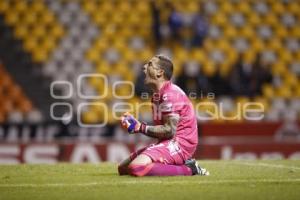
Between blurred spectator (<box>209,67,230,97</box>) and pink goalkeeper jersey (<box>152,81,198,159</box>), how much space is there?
9.20m

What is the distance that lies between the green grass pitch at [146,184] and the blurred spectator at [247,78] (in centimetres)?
810

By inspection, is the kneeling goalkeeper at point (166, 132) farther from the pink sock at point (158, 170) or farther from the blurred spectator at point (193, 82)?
the blurred spectator at point (193, 82)

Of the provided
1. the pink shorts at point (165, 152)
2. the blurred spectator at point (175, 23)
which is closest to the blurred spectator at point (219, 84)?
the blurred spectator at point (175, 23)

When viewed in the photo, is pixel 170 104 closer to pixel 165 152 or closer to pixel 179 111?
pixel 179 111

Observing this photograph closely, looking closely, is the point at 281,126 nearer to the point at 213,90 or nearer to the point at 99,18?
the point at 213,90

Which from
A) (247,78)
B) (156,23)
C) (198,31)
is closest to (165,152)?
(247,78)

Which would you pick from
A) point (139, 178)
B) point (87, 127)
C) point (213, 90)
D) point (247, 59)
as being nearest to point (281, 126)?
point (213, 90)

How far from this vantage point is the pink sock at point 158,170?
859 cm

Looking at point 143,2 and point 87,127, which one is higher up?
point 143,2

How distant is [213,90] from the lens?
18.0m

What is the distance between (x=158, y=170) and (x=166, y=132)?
0.47 metres

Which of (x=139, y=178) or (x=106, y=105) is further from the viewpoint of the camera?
(x=106, y=105)

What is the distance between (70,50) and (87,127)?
371 cm

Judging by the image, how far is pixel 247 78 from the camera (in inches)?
725
